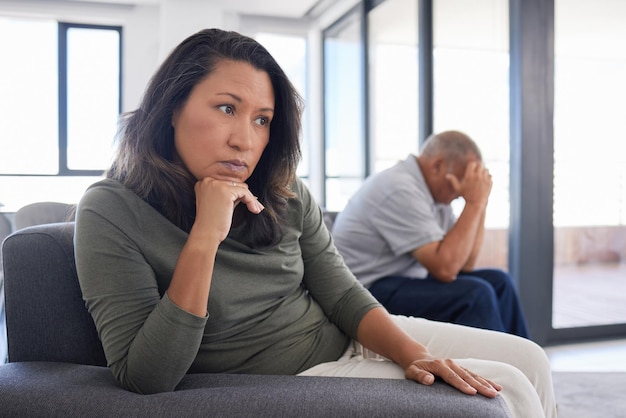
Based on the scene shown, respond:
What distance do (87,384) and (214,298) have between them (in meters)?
0.25

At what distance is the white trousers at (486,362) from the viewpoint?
3.24 ft

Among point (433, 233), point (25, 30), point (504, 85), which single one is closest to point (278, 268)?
point (433, 233)

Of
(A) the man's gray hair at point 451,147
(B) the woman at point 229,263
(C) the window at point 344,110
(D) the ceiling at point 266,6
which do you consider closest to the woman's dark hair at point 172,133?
(B) the woman at point 229,263

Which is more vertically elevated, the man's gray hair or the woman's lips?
the man's gray hair

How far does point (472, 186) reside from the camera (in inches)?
87.5

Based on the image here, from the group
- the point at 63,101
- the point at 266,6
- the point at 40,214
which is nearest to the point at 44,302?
the point at 40,214

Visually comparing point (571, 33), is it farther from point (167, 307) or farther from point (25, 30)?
point (25, 30)

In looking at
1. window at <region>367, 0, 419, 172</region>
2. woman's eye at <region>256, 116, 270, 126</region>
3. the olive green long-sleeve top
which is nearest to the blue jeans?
the olive green long-sleeve top

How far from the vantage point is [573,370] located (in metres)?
2.74

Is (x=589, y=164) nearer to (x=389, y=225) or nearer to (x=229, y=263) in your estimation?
(x=389, y=225)

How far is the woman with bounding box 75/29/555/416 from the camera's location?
3.16 ft

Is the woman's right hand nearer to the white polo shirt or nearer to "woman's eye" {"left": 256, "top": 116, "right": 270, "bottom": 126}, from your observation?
"woman's eye" {"left": 256, "top": 116, "right": 270, "bottom": 126}

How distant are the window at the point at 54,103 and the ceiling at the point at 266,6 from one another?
1.76 feet

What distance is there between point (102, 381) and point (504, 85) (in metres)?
2.90
